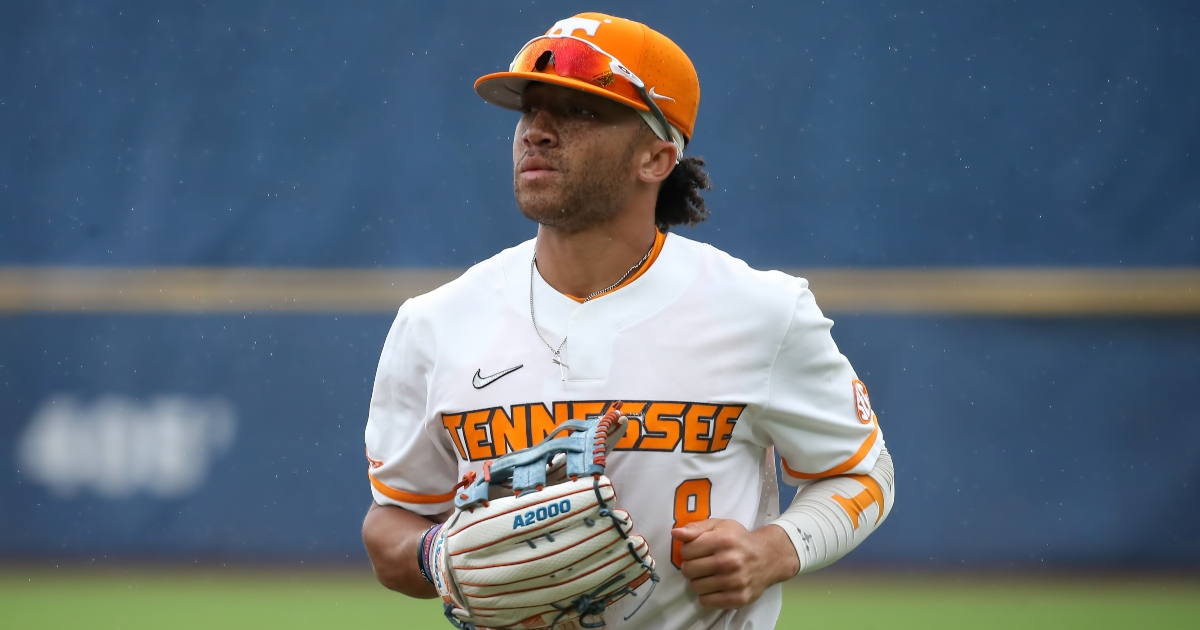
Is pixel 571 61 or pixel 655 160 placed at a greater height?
pixel 571 61

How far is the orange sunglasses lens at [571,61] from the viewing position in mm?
2076

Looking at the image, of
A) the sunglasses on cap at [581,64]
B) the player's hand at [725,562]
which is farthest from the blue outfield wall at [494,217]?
the player's hand at [725,562]

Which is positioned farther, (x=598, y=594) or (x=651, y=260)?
(x=651, y=260)

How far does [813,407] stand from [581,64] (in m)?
0.68

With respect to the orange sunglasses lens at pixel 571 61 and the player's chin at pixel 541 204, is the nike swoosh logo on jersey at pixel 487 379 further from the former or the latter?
the orange sunglasses lens at pixel 571 61

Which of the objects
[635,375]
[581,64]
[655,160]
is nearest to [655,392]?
[635,375]

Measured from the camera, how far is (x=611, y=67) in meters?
2.09

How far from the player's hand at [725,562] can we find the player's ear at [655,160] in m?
0.61

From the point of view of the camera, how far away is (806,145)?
17.8 ft

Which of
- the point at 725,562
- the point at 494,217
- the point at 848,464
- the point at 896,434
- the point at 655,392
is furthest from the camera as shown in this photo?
the point at 494,217

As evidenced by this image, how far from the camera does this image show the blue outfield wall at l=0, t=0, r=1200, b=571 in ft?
17.2

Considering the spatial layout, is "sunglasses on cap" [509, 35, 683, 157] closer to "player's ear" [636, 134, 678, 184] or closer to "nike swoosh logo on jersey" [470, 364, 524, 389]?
"player's ear" [636, 134, 678, 184]

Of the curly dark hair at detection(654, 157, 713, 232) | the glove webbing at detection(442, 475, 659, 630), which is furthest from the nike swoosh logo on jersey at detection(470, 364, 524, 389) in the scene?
the curly dark hair at detection(654, 157, 713, 232)

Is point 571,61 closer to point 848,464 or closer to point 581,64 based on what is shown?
point 581,64
